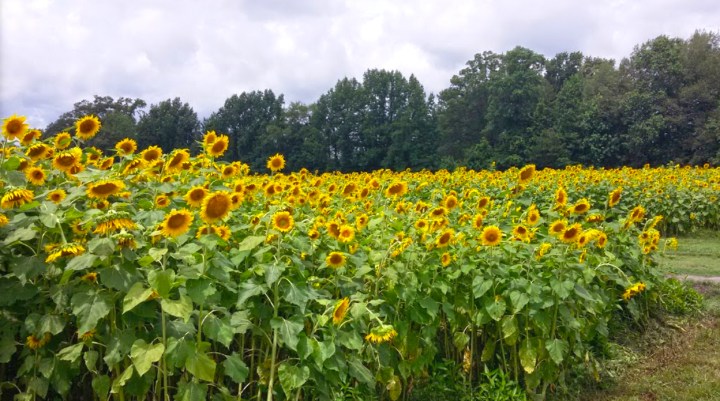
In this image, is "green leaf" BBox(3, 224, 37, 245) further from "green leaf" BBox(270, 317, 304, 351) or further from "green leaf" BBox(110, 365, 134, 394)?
"green leaf" BBox(270, 317, 304, 351)

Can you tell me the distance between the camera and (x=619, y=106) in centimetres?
3634

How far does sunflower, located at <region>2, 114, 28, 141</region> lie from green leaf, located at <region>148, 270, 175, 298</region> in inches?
44.3

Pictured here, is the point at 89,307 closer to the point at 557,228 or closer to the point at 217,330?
the point at 217,330

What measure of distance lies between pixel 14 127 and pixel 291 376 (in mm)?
1594

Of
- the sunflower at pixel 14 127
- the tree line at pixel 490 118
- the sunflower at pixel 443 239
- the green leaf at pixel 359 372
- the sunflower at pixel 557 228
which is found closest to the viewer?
the green leaf at pixel 359 372

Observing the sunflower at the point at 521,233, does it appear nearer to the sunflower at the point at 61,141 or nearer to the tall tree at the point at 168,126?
the sunflower at the point at 61,141

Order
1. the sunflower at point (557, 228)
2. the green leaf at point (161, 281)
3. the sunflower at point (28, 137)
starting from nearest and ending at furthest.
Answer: the green leaf at point (161, 281) → the sunflower at point (28, 137) → the sunflower at point (557, 228)

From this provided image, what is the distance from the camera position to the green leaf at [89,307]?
202cm

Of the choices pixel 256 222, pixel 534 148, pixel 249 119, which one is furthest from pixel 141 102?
pixel 256 222

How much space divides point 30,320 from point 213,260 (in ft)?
2.17

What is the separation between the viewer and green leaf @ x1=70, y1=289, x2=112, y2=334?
2023 mm

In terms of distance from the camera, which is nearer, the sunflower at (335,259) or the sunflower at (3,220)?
the sunflower at (3,220)

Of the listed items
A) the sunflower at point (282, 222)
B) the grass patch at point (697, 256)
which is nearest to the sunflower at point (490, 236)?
the sunflower at point (282, 222)

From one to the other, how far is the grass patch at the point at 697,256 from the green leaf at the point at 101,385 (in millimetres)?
5384
